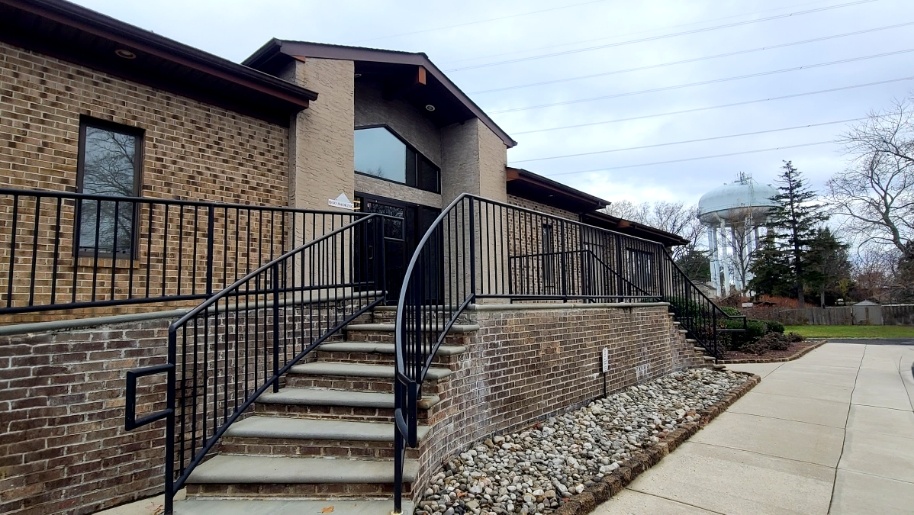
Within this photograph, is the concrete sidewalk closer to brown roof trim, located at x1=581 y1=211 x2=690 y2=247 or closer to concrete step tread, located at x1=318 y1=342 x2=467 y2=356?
concrete step tread, located at x1=318 y1=342 x2=467 y2=356

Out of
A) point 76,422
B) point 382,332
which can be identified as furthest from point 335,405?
point 76,422

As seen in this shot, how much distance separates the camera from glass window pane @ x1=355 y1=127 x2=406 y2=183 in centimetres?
824

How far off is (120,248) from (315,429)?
3133mm

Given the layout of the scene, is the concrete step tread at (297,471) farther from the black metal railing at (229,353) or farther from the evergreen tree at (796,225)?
the evergreen tree at (796,225)

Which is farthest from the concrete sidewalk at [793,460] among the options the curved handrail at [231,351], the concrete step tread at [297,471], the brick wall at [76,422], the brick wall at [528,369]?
the brick wall at [76,422]

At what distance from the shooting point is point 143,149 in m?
5.13

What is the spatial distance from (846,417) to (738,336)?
650 cm

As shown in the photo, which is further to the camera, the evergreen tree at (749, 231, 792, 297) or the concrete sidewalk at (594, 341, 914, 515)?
the evergreen tree at (749, 231, 792, 297)

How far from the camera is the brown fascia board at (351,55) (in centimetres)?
654

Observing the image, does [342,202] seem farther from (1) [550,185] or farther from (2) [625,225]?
(2) [625,225]

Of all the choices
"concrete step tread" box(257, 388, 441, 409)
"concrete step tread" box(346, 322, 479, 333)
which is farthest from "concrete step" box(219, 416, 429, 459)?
"concrete step tread" box(346, 322, 479, 333)

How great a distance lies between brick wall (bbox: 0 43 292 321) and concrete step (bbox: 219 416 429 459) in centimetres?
164

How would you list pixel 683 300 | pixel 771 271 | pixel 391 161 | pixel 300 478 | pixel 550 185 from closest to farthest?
pixel 300 478 → pixel 391 161 → pixel 683 300 → pixel 550 185 → pixel 771 271

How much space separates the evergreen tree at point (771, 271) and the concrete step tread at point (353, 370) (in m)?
33.5
